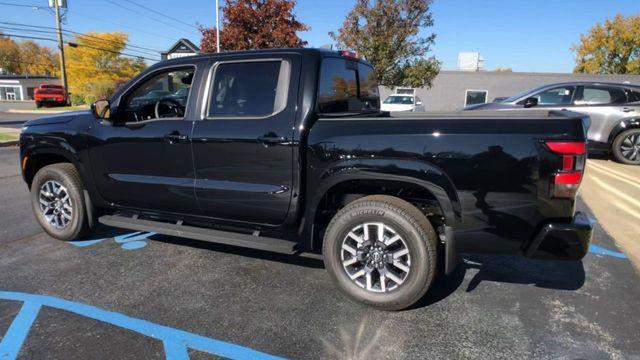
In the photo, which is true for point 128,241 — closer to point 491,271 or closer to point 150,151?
point 150,151

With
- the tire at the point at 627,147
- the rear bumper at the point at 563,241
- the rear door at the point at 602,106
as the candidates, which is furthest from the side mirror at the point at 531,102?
the rear bumper at the point at 563,241

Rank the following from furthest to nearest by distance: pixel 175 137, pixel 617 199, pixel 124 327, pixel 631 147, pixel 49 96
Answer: pixel 49 96, pixel 631 147, pixel 617 199, pixel 175 137, pixel 124 327

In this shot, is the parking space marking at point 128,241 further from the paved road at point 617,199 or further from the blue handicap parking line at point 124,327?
the paved road at point 617,199

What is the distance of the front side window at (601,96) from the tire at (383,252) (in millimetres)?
8853

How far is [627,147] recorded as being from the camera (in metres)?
9.76

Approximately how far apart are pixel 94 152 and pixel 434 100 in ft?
93.3

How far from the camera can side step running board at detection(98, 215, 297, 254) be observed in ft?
11.7

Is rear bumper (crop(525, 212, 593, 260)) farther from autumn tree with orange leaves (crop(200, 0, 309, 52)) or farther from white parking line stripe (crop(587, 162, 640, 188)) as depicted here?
autumn tree with orange leaves (crop(200, 0, 309, 52))

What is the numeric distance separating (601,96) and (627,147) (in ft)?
4.10

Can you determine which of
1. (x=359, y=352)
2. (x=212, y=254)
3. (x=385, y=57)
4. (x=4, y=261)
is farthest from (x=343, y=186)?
(x=385, y=57)

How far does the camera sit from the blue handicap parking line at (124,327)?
275 cm

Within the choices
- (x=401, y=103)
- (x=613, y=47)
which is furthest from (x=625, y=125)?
(x=613, y=47)

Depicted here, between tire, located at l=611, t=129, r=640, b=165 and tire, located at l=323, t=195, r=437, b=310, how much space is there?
871 cm

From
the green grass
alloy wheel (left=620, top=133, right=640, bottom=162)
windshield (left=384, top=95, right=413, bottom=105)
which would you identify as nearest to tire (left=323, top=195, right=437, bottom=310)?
alloy wheel (left=620, top=133, right=640, bottom=162)
